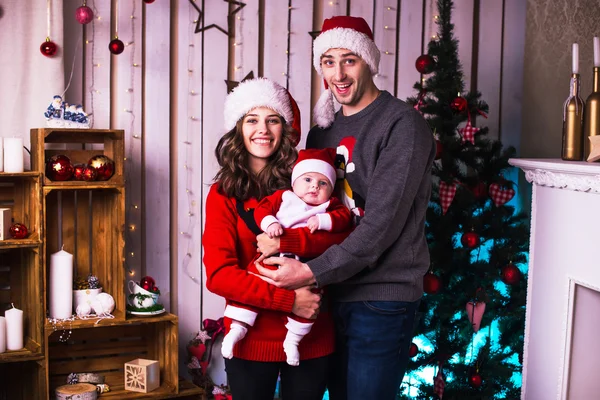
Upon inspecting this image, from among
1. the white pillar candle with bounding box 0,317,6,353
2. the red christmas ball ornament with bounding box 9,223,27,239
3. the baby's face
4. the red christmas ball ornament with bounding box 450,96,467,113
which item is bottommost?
the white pillar candle with bounding box 0,317,6,353

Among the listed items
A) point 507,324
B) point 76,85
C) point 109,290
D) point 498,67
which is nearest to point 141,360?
point 109,290

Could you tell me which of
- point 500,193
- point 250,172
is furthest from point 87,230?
point 500,193

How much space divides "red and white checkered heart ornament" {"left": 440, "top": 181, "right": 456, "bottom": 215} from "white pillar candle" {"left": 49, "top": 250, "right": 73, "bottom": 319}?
1725 millimetres

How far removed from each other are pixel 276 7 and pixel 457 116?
1.05 meters

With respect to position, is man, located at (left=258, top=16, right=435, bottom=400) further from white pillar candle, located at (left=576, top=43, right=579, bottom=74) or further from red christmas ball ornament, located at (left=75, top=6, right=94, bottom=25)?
red christmas ball ornament, located at (left=75, top=6, right=94, bottom=25)

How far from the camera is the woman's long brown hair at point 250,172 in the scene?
221 cm

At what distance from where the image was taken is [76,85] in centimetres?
316

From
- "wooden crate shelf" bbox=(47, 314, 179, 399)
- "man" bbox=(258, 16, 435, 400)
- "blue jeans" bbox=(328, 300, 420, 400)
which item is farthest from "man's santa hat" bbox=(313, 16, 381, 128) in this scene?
"wooden crate shelf" bbox=(47, 314, 179, 399)

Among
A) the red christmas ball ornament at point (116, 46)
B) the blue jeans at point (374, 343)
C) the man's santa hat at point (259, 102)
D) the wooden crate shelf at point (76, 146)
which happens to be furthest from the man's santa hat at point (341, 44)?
the red christmas ball ornament at point (116, 46)

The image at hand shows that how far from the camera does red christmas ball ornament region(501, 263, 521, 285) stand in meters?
3.40

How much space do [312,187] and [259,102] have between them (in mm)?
353

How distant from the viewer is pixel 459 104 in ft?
11.1

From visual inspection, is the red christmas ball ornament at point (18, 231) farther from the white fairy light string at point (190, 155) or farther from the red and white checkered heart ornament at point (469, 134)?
the red and white checkered heart ornament at point (469, 134)

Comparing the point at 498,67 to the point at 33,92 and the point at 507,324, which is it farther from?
the point at 33,92
